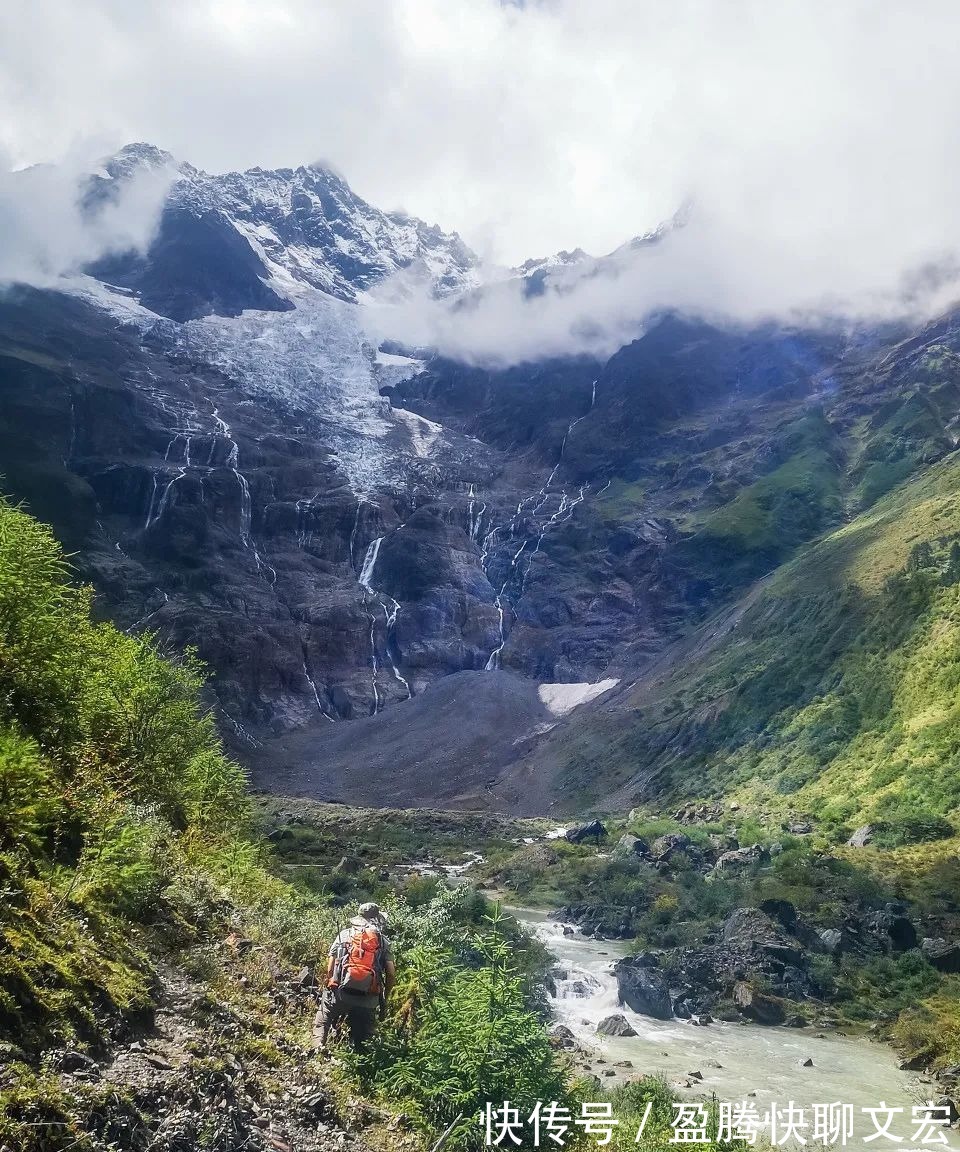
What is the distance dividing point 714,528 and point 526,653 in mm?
37200

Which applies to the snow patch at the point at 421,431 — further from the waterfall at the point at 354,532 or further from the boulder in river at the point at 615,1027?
the boulder in river at the point at 615,1027

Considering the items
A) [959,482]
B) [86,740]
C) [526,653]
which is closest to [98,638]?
[86,740]

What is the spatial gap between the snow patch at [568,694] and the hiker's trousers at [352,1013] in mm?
98554

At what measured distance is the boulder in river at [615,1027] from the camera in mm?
24031

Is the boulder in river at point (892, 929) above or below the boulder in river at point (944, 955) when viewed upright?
above

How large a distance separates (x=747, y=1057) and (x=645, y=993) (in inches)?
191

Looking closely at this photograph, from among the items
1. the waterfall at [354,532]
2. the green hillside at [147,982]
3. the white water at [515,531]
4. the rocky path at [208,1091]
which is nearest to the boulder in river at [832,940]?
the green hillside at [147,982]

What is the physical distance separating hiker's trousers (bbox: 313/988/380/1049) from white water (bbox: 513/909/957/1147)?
12.4 meters

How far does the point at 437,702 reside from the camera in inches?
4323

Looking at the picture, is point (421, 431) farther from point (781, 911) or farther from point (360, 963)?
point (360, 963)

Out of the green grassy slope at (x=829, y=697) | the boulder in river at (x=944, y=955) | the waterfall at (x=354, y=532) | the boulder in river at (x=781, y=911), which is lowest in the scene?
the boulder in river at (x=944, y=955)

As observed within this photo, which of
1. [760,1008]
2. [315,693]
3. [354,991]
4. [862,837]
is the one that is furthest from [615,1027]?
[315,693]

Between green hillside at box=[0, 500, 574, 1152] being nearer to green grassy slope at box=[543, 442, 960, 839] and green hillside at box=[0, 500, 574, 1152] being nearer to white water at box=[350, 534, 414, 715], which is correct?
green grassy slope at box=[543, 442, 960, 839]

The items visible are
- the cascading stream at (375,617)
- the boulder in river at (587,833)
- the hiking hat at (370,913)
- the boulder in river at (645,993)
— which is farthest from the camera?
the cascading stream at (375,617)
